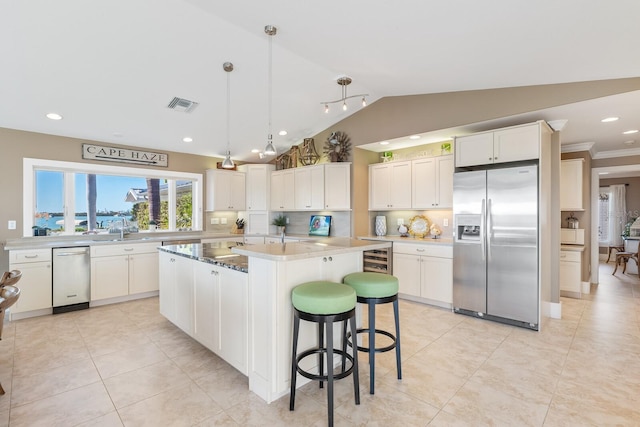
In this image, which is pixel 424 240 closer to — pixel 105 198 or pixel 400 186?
pixel 400 186

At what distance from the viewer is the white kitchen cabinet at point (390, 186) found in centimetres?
484

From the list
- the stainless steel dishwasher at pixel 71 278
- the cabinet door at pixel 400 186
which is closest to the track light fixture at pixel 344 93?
the cabinet door at pixel 400 186

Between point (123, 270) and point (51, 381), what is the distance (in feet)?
7.53

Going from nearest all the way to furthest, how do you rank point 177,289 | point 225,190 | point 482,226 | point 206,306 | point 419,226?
point 206,306, point 177,289, point 482,226, point 419,226, point 225,190

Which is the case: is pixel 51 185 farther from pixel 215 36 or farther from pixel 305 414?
pixel 305 414

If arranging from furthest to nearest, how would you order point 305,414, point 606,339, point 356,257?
point 606,339 → point 356,257 → point 305,414

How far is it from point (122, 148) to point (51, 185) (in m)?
1.09

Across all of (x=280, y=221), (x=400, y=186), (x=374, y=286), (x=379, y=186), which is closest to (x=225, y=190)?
(x=280, y=221)

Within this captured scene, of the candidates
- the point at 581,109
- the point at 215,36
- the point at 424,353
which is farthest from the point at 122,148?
the point at 581,109

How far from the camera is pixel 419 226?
4859mm

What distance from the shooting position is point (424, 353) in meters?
2.86

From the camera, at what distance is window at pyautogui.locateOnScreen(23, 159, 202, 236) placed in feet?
14.4

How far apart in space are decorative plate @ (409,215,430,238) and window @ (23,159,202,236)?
3999 mm

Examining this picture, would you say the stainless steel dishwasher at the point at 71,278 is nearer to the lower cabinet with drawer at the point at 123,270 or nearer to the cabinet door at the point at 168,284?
the lower cabinet with drawer at the point at 123,270
